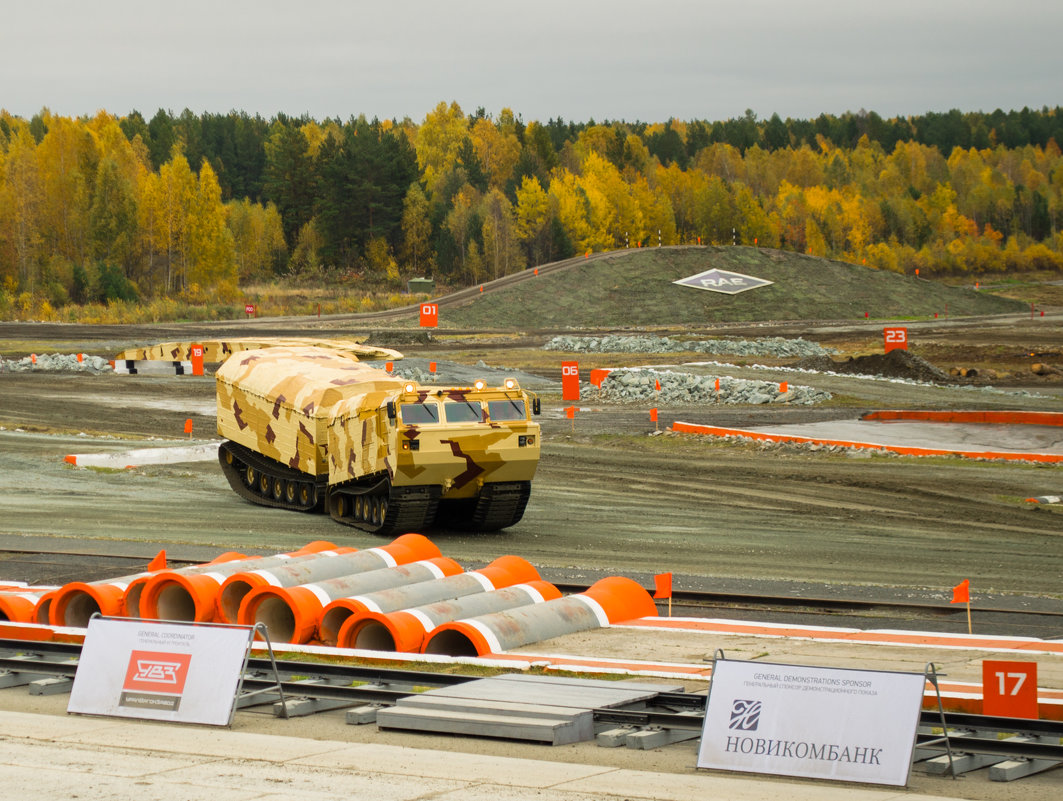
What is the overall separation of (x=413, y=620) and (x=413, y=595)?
2.96 ft

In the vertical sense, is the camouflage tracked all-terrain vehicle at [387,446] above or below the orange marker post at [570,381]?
above

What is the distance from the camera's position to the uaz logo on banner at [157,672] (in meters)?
9.60

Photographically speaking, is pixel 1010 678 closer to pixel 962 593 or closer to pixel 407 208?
pixel 962 593

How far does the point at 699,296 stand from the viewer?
275 feet

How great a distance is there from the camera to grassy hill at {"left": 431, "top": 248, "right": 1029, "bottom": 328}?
80125 millimetres

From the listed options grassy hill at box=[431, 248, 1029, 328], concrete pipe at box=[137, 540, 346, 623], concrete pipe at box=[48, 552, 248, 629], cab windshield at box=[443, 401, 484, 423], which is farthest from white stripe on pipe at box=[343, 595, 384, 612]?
grassy hill at box=[431, 248, 1029, 328]

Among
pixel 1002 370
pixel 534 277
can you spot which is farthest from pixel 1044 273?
pixel 1002 370

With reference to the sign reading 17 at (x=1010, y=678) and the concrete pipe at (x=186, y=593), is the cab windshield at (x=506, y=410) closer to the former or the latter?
the concrete pipe at (x=186, y=593)

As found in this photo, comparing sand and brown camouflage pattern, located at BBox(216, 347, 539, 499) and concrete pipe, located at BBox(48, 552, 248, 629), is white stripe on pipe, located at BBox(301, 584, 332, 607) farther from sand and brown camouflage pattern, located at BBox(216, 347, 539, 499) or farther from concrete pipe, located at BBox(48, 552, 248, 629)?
sand and brown camouflage pattern, located at BBox(216, 347, 539, 499)

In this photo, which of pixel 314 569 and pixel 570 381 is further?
pixel 570 381

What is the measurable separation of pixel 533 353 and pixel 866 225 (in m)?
92.1

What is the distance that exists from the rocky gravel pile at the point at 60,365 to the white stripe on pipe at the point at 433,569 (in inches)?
1498

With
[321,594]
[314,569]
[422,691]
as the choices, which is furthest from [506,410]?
[422,691]

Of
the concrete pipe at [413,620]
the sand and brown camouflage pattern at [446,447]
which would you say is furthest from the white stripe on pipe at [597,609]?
the sand and brown camouflage pattern at [446,447]
